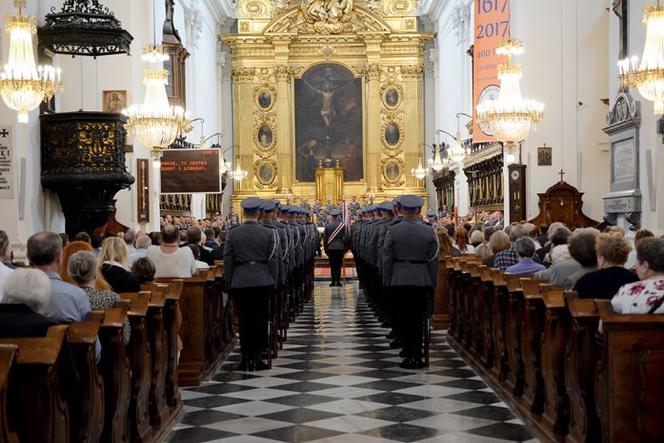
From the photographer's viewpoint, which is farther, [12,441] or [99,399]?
[99,399]

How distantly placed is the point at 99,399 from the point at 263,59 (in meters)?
34.5

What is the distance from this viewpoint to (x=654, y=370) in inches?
207

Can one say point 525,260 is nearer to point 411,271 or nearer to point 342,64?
point 411,271

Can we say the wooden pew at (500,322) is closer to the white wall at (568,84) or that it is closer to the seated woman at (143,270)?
the seated woman at (143,270)

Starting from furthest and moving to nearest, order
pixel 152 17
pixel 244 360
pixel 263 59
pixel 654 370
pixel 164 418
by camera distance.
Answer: pixel 263 59 < pixel 152 17 < pixel 244 360 < pixel 164 418 < pixel 654 370

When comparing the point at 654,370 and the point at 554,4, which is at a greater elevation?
the point at 554,4

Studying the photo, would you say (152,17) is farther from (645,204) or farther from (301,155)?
(301,155)

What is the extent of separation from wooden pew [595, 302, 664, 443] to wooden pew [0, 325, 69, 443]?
294 cm

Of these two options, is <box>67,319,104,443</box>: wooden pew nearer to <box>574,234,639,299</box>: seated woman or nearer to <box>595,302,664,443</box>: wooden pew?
<box>595,302,664,443</box>: wooden pew

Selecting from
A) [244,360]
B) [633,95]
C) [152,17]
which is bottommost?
[244,360]

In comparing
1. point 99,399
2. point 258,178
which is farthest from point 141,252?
point 258,178

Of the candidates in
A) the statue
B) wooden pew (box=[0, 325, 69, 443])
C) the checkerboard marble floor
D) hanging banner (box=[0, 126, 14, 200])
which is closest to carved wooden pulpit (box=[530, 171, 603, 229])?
the checkerboard marble floor

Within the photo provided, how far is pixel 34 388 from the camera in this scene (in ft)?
14.7

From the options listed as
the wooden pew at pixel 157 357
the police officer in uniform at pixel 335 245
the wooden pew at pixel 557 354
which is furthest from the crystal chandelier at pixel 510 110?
the wooden pew at pixel 157 357
